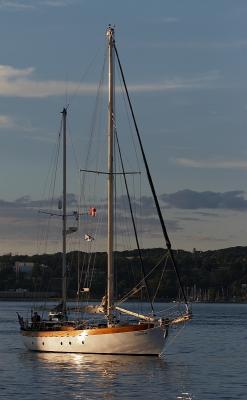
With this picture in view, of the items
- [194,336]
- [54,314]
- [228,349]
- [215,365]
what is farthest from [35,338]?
Answer: [194,336]

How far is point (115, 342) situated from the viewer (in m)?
72.5

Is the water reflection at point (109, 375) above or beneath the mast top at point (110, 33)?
beneath

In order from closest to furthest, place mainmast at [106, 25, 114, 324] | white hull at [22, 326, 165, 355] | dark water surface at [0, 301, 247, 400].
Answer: dark water surface at [0, 301, 247, 400]
white hull at [22, 326, 165, 355]
mainmast at [106, 25, 114, 324]

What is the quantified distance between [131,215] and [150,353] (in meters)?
11.3

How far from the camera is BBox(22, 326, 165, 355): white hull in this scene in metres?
72.1

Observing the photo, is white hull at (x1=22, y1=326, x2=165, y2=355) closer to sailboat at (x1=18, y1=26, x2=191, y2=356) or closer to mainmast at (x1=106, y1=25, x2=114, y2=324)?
sailboat at (x1=18, y1=26, x2=191, y2=356)

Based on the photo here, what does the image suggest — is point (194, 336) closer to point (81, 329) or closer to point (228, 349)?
point (228, 349)

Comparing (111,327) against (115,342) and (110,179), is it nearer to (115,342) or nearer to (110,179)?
(115,342)

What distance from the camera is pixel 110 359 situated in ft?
238

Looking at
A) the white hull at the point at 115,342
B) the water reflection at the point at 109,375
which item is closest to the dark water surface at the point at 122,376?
the water reflection at the point at 109,375

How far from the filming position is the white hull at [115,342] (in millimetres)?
72106

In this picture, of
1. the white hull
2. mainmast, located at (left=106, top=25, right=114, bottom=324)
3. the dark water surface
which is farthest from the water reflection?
mainmast, located at (left=106, top=25, right=114, bottom=324)

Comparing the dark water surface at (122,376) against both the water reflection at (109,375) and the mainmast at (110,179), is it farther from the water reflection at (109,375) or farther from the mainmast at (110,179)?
the mainmast at (110,179)

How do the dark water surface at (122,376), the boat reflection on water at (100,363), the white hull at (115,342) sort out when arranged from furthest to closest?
the white hull at (115,342)
the boat reflection on water at (100,363)
the dark water surface at (122,376)
